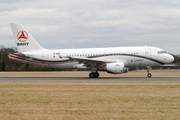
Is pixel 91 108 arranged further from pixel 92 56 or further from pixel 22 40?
pixel 22 40

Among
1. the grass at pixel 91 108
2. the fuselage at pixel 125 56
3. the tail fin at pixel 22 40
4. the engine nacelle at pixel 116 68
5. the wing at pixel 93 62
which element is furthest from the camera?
the tail fin at pixel 22 40

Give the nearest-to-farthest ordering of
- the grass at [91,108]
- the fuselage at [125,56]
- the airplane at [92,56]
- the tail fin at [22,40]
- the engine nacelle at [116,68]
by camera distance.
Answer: the grass at [91,108] → the engine nacelle at [116,68] → the airplane at [92,56] → the fuselage at [125,56] → the tail fin at [22,40]

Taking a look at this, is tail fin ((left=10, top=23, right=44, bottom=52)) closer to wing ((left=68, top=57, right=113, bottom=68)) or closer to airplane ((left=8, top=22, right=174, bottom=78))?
airplane ((left=8, top=22, right=174, bottom=78))

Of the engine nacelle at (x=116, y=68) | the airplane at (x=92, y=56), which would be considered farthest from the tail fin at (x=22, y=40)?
the engine nacelle at (x=116, y=68)

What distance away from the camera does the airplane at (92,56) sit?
37925 millimetres

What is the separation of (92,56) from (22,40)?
909cm

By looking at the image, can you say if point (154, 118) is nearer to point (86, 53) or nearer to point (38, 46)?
point (86, 53)

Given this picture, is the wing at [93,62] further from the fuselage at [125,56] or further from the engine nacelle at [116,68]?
the engine nacelle at [116,68]

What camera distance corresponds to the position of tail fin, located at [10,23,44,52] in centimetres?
4244

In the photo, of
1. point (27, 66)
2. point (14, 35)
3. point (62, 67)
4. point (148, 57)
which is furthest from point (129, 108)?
point (27, 66)

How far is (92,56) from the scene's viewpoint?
131ft

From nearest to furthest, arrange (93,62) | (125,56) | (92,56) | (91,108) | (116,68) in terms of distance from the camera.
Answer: (91,108)
(116,68)
(93,62)
(125,56)
(92,56)

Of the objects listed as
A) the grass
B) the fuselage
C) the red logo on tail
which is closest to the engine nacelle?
the fuselage

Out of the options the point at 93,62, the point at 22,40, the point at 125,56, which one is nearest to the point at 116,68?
the point at 125,56
